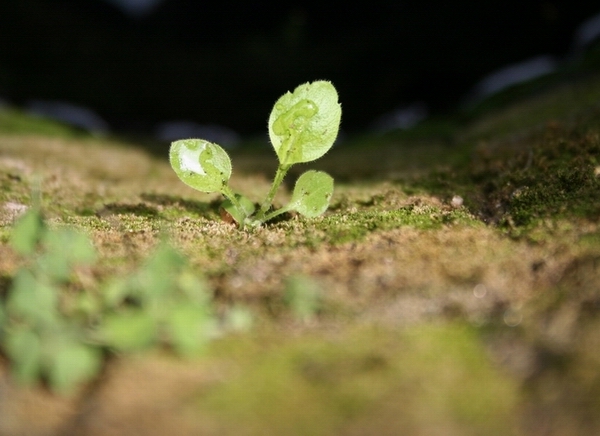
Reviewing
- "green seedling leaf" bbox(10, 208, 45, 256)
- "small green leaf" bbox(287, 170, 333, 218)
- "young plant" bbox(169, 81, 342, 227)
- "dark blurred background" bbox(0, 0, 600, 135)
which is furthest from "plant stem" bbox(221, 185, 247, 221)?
"dark blurred background" bbox(0, 0, 600, 135)

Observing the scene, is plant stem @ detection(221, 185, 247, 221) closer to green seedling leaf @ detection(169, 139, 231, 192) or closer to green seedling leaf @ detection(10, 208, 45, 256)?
green seedling leaf @ detection(169, 139, 231, 192)

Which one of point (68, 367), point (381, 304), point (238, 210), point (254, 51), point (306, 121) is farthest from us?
point (254, 51)

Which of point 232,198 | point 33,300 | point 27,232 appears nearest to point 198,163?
point 232,198

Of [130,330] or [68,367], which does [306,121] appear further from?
[68,367]

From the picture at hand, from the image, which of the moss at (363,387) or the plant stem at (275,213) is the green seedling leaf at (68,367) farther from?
the plant stem at (275,213)

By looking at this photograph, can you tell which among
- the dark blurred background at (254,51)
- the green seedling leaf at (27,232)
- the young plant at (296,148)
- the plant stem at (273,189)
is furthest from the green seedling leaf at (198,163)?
the dark blurred background at (254,51)
